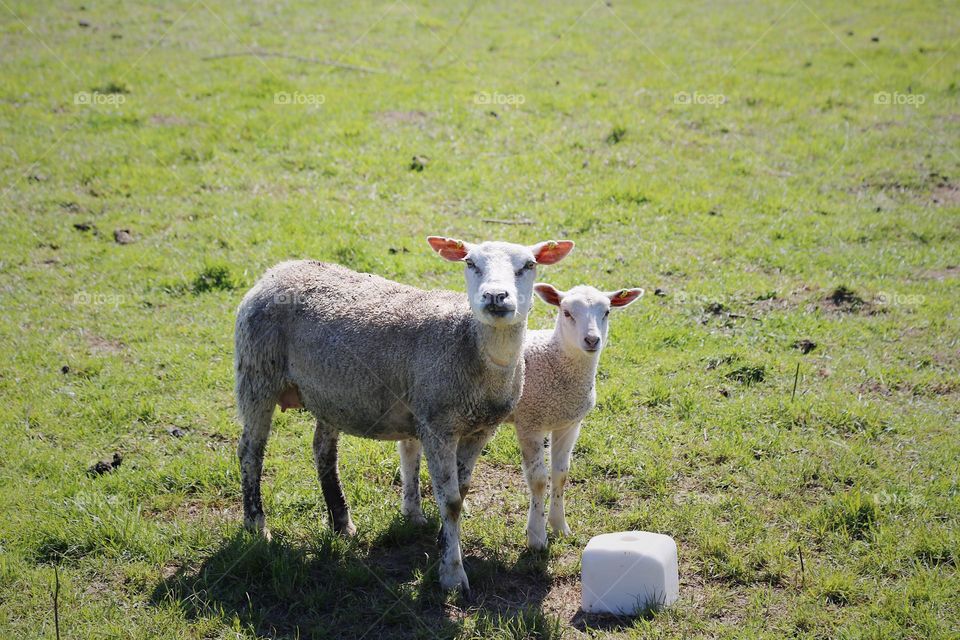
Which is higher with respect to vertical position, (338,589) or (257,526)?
(257,526)

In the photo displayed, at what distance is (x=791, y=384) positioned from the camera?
8727mm

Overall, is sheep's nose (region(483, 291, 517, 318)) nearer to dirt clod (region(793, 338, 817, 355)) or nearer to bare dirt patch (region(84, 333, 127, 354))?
dirt clod (region(793, 338, 817, 355))

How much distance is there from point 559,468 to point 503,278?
1721 millimetres

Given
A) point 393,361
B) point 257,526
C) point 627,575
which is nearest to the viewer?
point 627,575

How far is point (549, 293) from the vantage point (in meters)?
6.79

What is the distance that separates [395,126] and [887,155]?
804 cm

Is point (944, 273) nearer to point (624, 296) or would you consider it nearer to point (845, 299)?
point (845, 299)

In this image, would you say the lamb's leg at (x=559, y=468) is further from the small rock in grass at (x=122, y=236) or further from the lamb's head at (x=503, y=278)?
the small rock in grass at (x=122, y=236)

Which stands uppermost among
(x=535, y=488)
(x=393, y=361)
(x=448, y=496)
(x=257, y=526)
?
(x=393, y=361)

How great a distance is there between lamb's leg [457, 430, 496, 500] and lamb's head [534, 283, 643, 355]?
92 cm

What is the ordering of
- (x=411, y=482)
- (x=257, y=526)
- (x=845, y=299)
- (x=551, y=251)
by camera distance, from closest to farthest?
(x=551, y=251), (x=257, y=526), (x=411, y=482), (x=845, y=299)

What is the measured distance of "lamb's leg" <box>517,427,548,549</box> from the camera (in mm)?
6555

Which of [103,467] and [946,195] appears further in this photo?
[946,195]

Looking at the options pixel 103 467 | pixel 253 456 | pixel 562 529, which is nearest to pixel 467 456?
pixel 562 529
